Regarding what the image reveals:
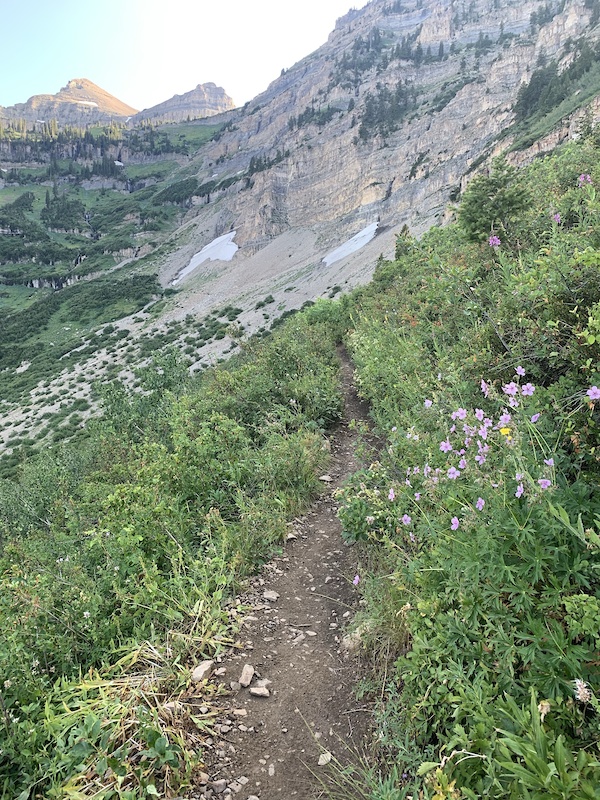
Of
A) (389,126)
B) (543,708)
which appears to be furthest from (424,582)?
(389,126)

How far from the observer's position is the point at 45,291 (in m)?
113

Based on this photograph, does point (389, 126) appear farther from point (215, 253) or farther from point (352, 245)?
point (215, 253)

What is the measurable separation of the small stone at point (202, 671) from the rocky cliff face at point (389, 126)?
43.7 m

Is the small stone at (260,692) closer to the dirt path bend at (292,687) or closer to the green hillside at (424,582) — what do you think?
the dirt path bend at (292,687)

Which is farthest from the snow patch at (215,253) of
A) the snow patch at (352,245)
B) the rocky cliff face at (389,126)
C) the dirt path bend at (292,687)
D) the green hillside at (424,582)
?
the dirt path bend at (292,687)

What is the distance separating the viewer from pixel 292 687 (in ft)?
10.7

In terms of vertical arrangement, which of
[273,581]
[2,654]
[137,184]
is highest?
[137,184]

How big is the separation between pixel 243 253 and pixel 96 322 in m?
28.8

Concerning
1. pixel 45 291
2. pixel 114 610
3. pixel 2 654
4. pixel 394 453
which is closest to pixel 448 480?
pixel 394 453

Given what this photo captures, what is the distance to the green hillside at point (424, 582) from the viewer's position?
1.91m

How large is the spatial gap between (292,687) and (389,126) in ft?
321

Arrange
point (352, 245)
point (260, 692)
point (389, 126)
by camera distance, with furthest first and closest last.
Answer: point (389, 126) → point (352, 245) → point (260, 692)

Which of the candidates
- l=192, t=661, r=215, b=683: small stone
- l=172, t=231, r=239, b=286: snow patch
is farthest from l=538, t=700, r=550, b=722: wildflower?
l=172, t=231, r=239, b=286: snow patch

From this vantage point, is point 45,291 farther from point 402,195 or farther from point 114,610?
point 114,610
